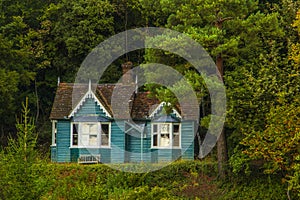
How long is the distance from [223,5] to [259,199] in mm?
8760

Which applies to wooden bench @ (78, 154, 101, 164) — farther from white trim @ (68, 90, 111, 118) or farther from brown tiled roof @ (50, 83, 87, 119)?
brown tiled roof @ (50, 83, 87, 119)

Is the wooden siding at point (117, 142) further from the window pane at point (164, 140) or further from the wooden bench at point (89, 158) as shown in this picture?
the window pane at point (164, 140)

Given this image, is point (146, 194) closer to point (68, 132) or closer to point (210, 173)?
point (210, 173)

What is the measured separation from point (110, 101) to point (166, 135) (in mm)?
3592

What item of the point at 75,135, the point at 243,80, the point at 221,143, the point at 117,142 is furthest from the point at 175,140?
the point at 243,80

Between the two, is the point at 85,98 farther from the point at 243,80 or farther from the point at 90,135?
the point at 243,80

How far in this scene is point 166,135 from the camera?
3419cm

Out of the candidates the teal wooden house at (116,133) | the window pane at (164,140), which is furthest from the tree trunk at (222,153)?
the window pane at (164,140)

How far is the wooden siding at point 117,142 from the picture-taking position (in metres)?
34.2

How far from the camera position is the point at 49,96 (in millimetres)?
45906

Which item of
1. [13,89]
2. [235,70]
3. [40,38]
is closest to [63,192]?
[235,70]

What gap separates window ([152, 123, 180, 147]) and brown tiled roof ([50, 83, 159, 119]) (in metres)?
0.95

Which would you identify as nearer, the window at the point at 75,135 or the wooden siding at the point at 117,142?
the wooden siding at the point at 117,142

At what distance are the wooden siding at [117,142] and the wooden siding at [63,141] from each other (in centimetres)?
233
